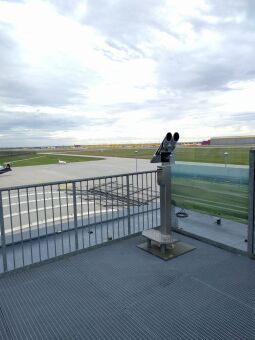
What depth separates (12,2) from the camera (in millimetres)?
3592

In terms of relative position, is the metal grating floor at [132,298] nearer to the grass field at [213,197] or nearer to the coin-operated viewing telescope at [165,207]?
the coin-operated viewing telescope at [165,207]

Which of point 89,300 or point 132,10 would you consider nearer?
point 89,300

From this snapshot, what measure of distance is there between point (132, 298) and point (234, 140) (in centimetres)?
277

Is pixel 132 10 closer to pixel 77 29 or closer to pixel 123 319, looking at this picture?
pixel 77 29

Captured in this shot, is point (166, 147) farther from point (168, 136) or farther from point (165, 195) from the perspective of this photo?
point (165, 195)

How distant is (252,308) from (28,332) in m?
1.88

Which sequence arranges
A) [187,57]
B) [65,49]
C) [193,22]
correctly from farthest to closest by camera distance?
[187,57] → [65,49] → [193,22]

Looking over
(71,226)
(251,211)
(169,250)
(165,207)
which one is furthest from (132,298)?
(71,226)

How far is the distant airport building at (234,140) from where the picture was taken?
3452 millimetres

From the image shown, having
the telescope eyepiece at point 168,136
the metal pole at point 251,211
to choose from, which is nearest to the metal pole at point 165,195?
the telescope eyepiece at point 168,136

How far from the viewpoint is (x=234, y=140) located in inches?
144

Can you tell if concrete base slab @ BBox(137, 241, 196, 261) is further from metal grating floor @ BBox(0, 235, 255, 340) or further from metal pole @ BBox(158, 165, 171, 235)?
metal pole @ BBox(158, 165, 171, 235)

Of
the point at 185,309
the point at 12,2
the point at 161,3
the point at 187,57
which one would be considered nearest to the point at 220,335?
the point at 185,309

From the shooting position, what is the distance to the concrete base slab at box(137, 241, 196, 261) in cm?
302
